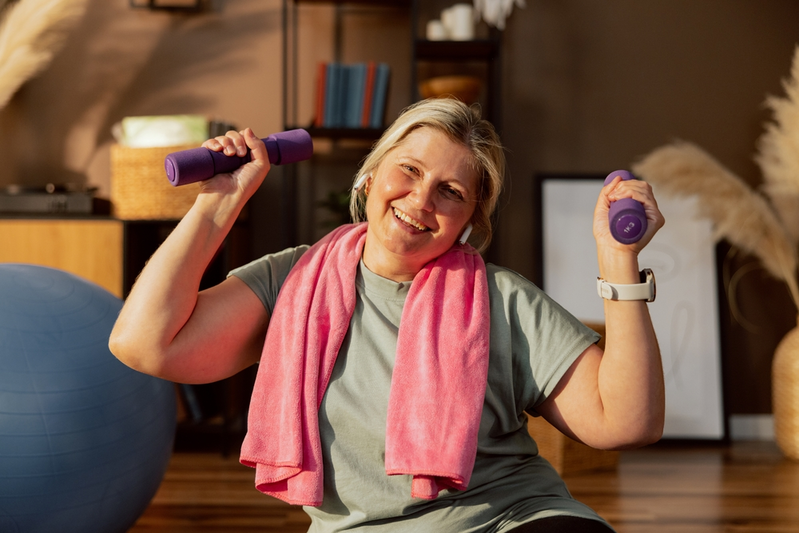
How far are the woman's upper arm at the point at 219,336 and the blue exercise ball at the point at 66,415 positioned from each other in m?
0.45

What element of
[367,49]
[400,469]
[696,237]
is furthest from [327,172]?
[400,469]

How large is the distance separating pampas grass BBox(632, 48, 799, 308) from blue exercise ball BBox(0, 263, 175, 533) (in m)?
2.27

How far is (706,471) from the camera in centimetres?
266

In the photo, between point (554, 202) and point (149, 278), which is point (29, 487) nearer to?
point (149, 278)

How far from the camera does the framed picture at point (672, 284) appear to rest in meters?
3.10

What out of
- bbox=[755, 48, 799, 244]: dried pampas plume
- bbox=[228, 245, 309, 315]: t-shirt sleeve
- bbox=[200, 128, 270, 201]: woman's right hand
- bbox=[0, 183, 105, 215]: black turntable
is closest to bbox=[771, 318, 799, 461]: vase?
bbox=[755, 48, 799, 244]: dried pampas plume

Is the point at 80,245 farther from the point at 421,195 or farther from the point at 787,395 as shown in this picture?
the point at 787,395

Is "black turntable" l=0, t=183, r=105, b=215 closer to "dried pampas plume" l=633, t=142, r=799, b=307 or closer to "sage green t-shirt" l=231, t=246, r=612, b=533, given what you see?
"sage green t-shirt" l=231, t=246, r=612, b=533

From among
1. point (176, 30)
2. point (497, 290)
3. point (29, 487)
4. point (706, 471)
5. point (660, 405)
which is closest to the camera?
point (660, 405)

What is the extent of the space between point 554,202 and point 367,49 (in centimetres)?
113

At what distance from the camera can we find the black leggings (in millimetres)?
1076

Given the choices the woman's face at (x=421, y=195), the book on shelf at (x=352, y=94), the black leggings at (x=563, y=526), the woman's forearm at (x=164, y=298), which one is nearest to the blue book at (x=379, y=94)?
the book on shelf at (x=352, y=94)

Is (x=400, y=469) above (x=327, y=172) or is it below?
below

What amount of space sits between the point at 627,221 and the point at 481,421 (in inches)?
16.6
